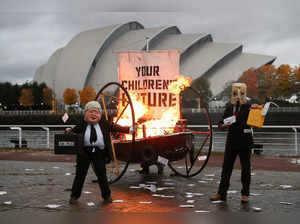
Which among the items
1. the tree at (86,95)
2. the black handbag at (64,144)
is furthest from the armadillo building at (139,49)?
the black handbag at (64,144)

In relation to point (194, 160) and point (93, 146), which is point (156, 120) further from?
point (93, 146)

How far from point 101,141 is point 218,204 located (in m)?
2.06

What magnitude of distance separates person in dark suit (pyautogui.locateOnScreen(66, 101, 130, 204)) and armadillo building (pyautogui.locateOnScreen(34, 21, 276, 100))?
77.9 meters

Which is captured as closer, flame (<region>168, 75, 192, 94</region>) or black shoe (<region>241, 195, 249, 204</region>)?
black shoe (<region>241, 195, 249, 204</region>)

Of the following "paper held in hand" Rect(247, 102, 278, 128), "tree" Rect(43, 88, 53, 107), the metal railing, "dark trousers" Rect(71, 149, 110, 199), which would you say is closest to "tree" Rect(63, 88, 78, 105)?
"tree" Rect(43, 88, 53, 107)

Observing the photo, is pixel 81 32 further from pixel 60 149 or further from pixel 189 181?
pixel 189 181

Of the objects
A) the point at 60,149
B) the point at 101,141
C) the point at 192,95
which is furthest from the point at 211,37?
the point at 101,141

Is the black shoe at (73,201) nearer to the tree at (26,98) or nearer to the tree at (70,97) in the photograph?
the tree at (70,97)

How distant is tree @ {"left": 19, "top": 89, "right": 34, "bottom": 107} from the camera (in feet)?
282

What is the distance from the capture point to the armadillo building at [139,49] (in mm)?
87875

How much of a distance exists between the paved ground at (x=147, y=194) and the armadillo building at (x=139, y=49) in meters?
75.1

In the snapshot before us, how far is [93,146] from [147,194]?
151 centimetres

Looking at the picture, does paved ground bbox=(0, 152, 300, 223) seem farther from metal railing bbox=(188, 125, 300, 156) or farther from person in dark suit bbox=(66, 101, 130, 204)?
metal railing bbox=(188, 125, 300, 156)

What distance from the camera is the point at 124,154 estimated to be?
29.1ft
